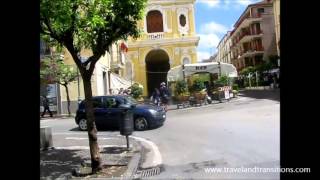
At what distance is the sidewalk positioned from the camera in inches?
366

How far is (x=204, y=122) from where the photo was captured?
56.6 ft

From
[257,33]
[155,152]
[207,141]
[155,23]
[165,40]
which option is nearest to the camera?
[155,152]

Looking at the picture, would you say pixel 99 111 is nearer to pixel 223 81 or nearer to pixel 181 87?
pixel 181 87

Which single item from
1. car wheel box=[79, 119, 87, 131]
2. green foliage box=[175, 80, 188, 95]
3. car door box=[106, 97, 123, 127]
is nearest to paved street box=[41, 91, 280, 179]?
car wheel box=[79, 119, 87, 131]

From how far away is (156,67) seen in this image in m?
42.8

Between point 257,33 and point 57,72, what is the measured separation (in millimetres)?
38929

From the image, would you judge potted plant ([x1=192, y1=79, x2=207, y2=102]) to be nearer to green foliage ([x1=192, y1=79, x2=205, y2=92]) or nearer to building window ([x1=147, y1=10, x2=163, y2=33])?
green foliage ([x1=192, y1=79, x2=205, y2=92])

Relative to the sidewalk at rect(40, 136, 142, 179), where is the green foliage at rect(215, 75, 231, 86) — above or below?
above

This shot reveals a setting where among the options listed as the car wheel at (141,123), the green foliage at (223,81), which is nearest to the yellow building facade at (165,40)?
the green foliage at (223,81)

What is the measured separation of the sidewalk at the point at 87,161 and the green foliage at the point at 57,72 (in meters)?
13.9

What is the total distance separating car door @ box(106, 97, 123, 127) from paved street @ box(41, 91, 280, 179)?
419 mm

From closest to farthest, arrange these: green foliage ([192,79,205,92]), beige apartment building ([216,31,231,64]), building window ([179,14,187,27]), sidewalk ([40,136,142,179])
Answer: sidewalk ([40,136,142,179]) → green foliage ([192,79,205,92]) → building window ([179,14,187,27]) → beige apartment building ([216,31,231,64])

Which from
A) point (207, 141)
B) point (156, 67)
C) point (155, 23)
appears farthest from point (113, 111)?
point (156, 67)

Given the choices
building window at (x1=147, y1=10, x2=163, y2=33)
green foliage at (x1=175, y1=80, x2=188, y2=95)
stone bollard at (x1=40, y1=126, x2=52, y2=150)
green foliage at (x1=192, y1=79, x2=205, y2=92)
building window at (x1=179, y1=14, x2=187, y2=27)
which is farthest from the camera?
building window at (x1=179, y1=14, x2=187, y2=27)
